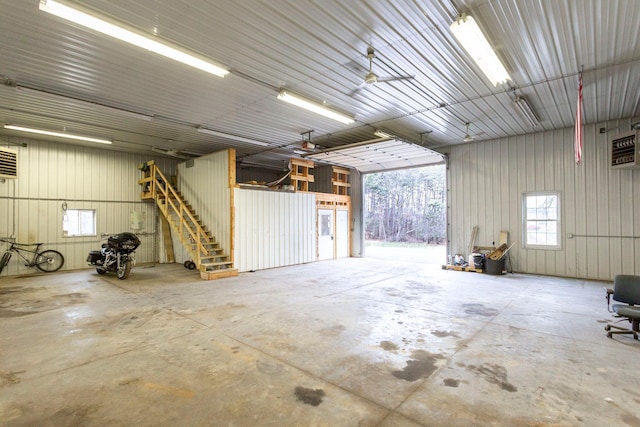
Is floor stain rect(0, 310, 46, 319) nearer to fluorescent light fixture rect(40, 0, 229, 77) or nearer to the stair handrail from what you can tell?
the stair handrail

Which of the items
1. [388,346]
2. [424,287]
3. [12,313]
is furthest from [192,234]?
[388,346]

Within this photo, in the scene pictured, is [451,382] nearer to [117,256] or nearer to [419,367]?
[419,367]

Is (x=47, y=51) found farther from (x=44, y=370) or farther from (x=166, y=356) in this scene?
(x=166, y=356)

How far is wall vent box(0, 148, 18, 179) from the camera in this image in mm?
8055

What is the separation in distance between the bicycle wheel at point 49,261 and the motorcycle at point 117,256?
57.3 inches

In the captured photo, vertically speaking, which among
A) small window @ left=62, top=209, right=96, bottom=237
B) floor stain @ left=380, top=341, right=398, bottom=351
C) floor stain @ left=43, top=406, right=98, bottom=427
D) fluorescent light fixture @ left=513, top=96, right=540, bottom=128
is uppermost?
fluorescent light fixture @ left=513, top=96, right=540, bottom=128

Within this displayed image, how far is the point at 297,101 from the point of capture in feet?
19.5

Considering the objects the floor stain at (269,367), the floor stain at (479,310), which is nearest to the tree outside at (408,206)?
the floor stain at (479,310)

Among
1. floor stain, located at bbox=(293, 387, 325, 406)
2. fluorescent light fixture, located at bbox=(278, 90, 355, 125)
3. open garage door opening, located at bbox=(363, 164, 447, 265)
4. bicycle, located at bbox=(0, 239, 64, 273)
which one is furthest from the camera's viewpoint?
open garage door opening, located at bbox=(363, 164, 447, 265)

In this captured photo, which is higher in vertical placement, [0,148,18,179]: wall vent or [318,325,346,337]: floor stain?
[0,148,18,179]: wall vent

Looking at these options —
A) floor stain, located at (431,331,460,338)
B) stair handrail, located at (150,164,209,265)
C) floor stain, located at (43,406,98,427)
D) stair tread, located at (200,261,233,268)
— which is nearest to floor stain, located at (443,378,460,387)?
A: floor stain, located at (431,331,460,338)

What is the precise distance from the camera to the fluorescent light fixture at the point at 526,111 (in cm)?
610

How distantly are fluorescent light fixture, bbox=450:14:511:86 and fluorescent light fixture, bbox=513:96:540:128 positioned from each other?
4.41ft

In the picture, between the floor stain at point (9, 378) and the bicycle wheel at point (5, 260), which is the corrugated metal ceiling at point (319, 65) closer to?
the bicycle wheel at point (5, 260)
